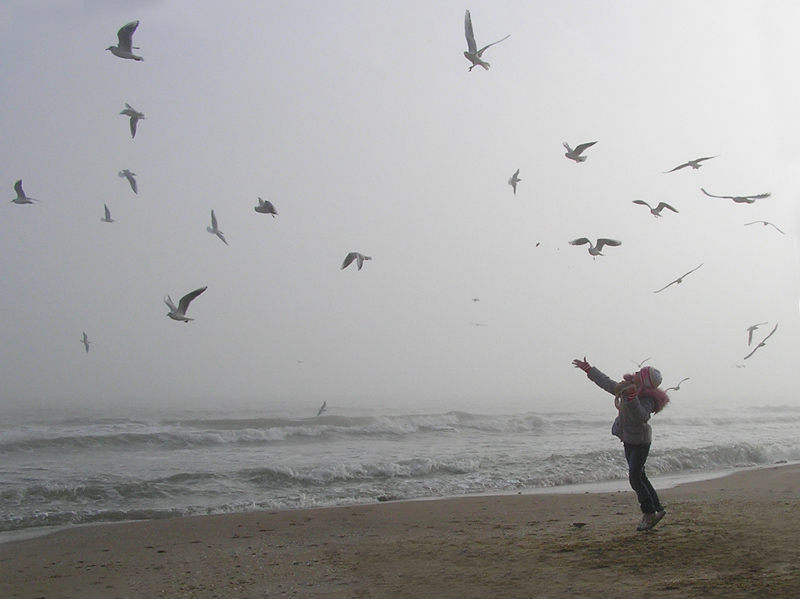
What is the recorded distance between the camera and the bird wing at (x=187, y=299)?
28.2 feet

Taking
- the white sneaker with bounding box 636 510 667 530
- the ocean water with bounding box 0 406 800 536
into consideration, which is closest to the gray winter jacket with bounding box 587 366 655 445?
the white sneaker with bounding box 636 510 667 530

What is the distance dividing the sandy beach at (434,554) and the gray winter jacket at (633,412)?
83 cm

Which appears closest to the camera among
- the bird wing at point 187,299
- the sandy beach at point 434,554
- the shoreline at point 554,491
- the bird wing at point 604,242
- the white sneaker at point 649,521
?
the sandy beach at point 434,554

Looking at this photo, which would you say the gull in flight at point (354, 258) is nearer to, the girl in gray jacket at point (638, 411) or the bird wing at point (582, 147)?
the bird wing at point (582, 147)

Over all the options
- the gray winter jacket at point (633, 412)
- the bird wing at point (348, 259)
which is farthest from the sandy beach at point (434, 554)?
the bird wing at point (348, 259)

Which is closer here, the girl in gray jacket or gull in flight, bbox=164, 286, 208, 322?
the girl in gray jacket

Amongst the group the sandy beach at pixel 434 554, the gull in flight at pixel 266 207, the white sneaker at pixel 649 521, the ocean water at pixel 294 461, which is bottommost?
the ocean water at pixel 294 461

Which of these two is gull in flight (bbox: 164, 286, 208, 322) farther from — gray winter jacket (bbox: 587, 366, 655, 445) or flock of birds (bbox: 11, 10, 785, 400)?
gray winter jacket (bbox: 587, 366, 655, 445)

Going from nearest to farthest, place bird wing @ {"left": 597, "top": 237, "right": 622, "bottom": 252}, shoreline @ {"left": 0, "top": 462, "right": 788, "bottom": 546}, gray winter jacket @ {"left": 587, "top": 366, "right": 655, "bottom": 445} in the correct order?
gray winter jacket @ {"left": 587, "top": 366, "right": 655, "bottom": 445}, shoreline @ {"left": 0, "top": 462, "right": 788, "bottom": 546}, bird wing @ {"left": 597, "top": 237, "right": 622, "bottom": 252}

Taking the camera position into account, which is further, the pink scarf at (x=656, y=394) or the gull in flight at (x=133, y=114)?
the gull in flight at (x=133, y=114)

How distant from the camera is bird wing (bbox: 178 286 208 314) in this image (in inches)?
338

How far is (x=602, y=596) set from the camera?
370 cm

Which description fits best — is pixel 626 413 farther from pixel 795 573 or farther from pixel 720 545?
pixel 795 573

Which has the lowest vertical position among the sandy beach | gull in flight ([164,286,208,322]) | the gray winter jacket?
the sandy beach
